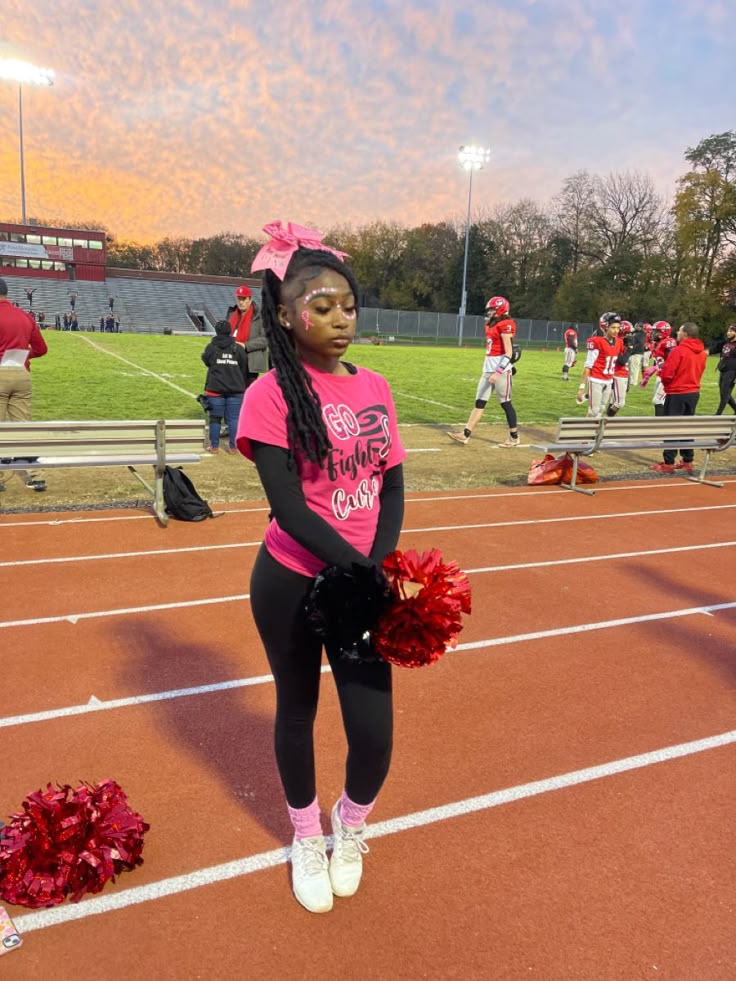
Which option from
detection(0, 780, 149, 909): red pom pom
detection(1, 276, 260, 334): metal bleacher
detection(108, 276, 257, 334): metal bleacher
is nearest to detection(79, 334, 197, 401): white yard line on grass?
detection(0, 780, 149, 909): red pom pom

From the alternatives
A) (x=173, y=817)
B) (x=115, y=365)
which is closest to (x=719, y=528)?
(x=173, y=817)

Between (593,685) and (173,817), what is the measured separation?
93.3 inches

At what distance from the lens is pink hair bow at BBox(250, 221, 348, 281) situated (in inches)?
80.0

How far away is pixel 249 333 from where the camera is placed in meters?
9.73

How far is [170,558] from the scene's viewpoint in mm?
5676

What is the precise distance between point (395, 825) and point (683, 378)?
8902 millimetres

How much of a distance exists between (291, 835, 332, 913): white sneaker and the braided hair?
136 cm

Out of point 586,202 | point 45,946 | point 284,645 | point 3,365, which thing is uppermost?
point 586,202

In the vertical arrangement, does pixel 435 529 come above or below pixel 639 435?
below

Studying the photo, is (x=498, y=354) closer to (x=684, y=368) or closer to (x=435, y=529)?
(x=684, y=368)

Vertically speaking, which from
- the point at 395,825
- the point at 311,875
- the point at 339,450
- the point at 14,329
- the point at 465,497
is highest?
the point at 14,329

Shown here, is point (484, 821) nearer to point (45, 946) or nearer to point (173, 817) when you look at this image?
point (173, 817)

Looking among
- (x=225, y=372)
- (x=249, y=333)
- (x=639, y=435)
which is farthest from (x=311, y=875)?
(x=249, y=333)

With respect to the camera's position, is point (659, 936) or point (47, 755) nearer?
point (659, 936)
